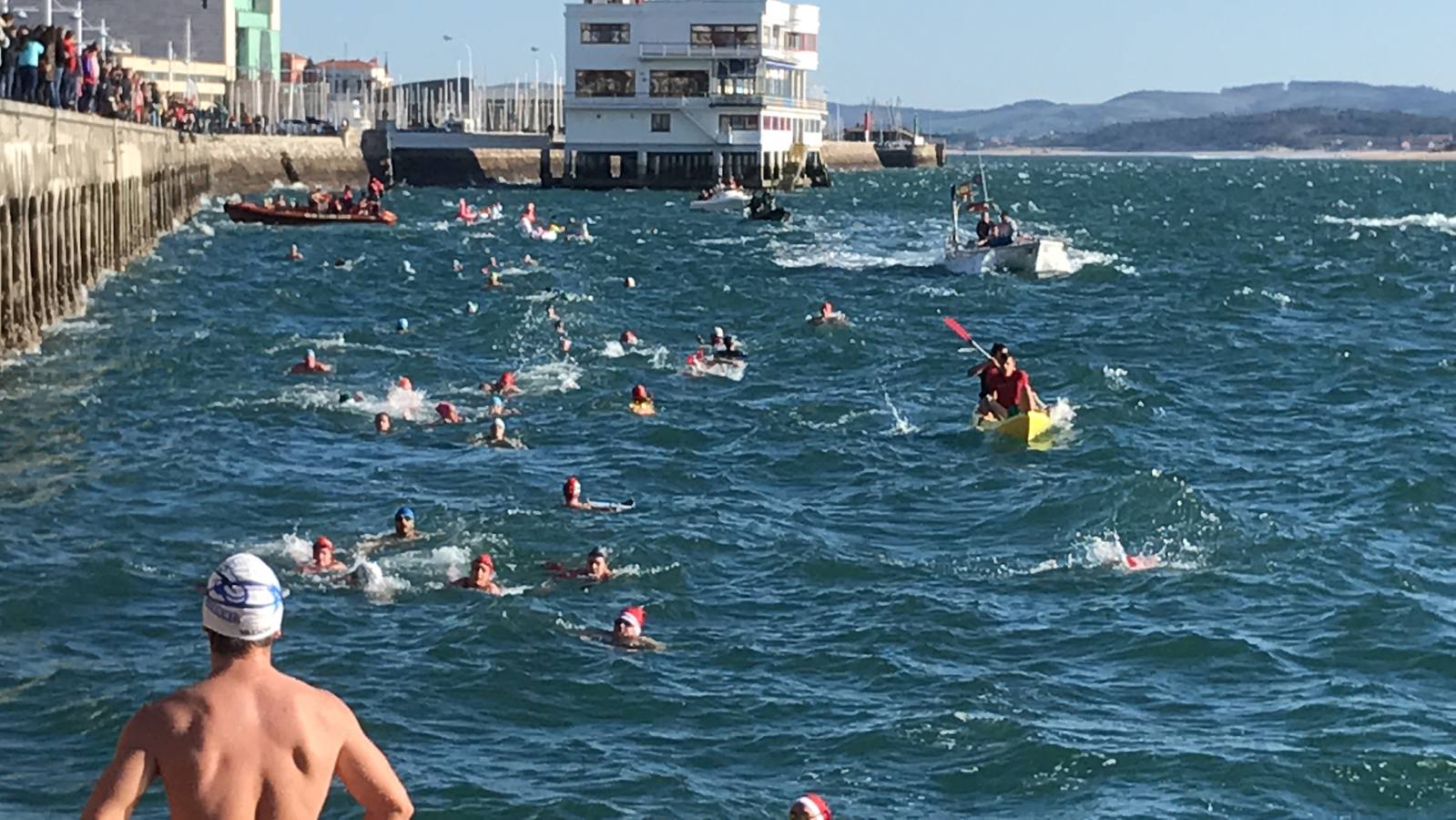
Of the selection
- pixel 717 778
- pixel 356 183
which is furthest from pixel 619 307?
pixel 356 183

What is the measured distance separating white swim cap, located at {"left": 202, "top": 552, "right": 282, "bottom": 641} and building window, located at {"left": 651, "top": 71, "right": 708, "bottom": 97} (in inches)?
5021

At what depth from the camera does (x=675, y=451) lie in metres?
32.9

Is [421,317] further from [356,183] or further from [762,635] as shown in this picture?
[356,183]

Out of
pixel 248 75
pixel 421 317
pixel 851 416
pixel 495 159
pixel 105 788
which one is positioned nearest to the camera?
pixel 105 788

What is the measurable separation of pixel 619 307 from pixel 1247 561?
1289 inches

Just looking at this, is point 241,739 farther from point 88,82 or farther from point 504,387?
point 88,82

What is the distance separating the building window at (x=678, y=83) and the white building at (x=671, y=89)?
52 millimetres

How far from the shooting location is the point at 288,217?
8212cm

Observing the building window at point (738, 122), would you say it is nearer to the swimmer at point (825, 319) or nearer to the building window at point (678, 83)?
the building window at point (678, 83)

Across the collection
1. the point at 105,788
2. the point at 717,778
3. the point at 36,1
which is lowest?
the point at 717,778

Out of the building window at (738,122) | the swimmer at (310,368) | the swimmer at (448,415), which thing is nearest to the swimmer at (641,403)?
the swimmer at (448,415)

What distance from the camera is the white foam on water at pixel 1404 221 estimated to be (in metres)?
105

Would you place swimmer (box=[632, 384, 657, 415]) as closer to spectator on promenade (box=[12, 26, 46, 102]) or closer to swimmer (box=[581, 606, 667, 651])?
spectator on promenade (box=[12, 26, 46, 102])

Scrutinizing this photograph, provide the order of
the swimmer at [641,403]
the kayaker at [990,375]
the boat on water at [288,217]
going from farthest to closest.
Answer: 1. the boat on water at [288,217]
2. the swimmer at [641,403]
3. the kayaker at [990,375]
